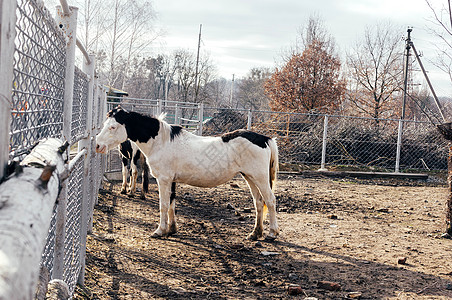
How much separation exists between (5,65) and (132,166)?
8713mm

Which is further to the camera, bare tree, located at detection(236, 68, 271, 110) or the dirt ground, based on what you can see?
bare tree, located at detection(236, 68, 271, 110)

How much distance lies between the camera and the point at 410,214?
8.70m

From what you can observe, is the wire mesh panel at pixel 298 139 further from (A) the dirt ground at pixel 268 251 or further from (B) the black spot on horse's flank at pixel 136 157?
(B) the black spot on horse's flank at pixel 136 157

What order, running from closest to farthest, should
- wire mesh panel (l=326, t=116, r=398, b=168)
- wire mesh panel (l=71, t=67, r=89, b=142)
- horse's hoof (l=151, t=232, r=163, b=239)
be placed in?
1. wire mesh panel (l=71, t=67, r=89, b=142)
2. horse's hoof (l=151, t=232, r=163, b=239)
3. wire mesh panel (l=326, t=116, r=398, b=168)

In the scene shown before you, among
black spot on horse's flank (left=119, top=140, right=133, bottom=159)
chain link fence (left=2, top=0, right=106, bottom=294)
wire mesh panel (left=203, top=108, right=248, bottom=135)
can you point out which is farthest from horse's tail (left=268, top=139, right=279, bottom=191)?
wire mesh panel (left=203, top=108, right=248, bottom=135)

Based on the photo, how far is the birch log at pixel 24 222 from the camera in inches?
25.4

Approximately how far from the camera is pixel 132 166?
9539mm

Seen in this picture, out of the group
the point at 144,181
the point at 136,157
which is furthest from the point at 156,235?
the point at 136,157

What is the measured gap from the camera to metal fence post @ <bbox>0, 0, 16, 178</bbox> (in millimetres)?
942

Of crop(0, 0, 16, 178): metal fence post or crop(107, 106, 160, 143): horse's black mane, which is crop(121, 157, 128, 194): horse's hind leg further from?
crop(0, 0, 16, 178): metal fence post

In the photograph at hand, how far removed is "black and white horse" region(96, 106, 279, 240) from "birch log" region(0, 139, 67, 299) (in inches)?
217

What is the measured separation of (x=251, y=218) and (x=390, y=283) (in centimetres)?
346

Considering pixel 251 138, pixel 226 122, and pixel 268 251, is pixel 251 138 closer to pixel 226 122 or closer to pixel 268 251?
pixel 268 251

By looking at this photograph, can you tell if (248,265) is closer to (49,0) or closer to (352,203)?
(352,203)
